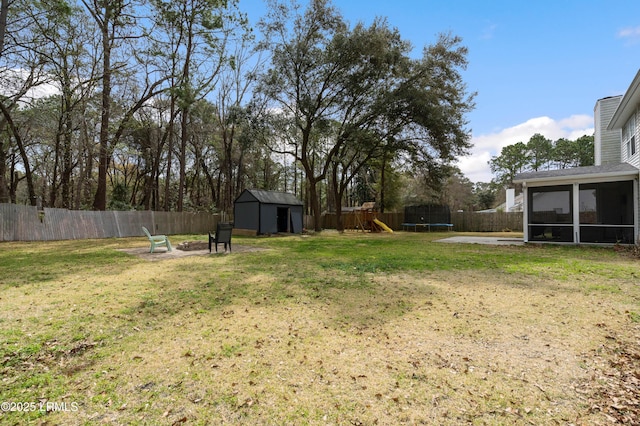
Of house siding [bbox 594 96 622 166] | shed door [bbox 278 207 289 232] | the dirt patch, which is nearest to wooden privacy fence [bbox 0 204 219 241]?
shed door [bbox 278 207 289 232]

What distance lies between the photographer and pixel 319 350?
109 inches

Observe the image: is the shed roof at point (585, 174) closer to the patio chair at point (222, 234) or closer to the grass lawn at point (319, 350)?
the grass lawn at point (319, 350)

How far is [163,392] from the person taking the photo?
2.12m

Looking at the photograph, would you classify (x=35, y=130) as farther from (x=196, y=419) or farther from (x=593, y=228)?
(x=593, y=228)

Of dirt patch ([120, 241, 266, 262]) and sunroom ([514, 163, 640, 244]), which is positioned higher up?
sunroom ([514, 163, 640, 244])

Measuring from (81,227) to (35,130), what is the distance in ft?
29.0

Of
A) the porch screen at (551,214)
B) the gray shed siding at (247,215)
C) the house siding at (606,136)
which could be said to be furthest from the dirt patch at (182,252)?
the house siding at (606,136)

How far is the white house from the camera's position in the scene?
33.0 ft

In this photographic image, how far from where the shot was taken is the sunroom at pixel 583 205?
1012 cm

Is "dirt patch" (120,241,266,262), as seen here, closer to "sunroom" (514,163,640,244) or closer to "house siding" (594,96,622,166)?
"sunroom" (514,163,640,244)

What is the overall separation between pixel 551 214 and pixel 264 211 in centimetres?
1267

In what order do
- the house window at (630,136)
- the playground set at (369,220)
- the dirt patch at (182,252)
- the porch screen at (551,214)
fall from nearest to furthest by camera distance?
1. the dirt patch at (182,252)
2. the house window at (630,136)
3. the porch screen at (551,214)
4. the playground set at (369,220)

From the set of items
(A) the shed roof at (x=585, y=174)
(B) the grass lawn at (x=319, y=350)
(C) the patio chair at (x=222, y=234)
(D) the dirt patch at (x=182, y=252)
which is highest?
(A) the shed roof at (x=585, y=174)

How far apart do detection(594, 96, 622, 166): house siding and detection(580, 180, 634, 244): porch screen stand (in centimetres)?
528
